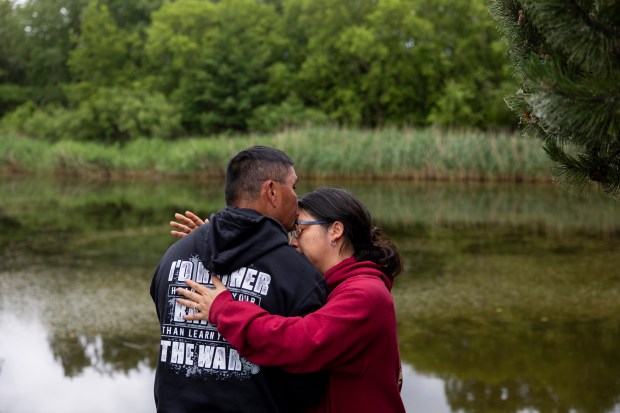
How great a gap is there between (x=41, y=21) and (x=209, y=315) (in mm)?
53652

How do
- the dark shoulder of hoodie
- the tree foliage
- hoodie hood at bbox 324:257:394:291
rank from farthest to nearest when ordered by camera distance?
hoodie hood at bbox 324:257:394:291 < the dark shoulder of hoodie < the tree foliage

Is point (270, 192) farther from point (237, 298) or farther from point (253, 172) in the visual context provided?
point (237, 298)

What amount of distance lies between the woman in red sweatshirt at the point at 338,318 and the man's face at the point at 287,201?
9 centimetres

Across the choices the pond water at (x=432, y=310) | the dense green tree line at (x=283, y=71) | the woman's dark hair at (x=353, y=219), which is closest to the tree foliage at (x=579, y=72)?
the woman's dark hair at (x=353, y=219)

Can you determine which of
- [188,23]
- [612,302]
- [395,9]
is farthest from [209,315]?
[188,23]

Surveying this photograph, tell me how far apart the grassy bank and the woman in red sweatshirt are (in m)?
20.3

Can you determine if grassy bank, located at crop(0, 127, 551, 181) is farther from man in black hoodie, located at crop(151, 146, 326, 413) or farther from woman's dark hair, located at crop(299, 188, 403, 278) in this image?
man in black hoodie, located at crop(151, 146, 326, 413)

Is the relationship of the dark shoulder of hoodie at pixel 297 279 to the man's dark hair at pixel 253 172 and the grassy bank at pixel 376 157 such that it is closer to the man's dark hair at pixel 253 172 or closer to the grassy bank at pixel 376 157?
the man's dark hair at pixel 253 172

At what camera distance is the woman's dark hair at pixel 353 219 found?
2531 millimetres

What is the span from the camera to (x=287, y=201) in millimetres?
2438

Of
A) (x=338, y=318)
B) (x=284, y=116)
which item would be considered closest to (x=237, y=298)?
(x=338, y=318)

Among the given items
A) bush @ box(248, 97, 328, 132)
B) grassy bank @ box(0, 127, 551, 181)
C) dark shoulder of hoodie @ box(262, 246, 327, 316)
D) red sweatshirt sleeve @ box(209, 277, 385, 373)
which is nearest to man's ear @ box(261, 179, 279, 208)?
dark shoulder of hoodie @ box(262, 246, 327, 316)

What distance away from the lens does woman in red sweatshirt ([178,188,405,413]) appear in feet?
7.06

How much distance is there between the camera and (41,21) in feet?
167
